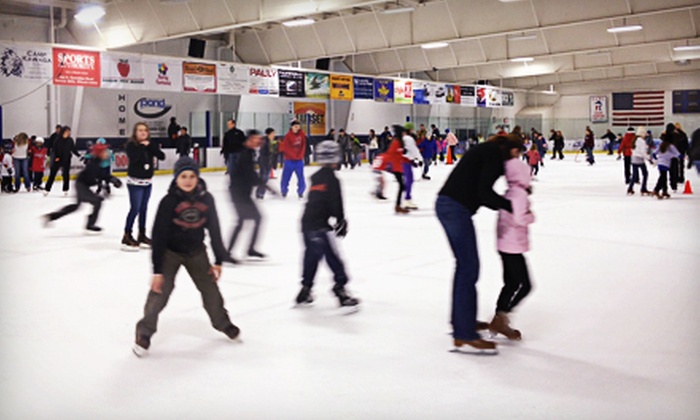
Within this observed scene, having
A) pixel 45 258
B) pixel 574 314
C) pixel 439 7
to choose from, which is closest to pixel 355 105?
pixel 439 7

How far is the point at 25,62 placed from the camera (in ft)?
67.2

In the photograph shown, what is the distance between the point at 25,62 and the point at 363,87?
50.0ft

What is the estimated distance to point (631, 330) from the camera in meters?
5.29

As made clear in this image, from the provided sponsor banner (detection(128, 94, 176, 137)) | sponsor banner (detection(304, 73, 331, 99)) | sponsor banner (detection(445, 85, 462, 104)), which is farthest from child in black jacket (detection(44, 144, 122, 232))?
sponsor banner (detection(445, 85, 462, 104))

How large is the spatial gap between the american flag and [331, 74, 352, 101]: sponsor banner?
22.1 meters

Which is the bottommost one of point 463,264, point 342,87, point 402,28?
point 463,264

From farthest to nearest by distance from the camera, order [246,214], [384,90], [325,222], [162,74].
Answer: [384,90], [162,74], [246,214], [325,222]

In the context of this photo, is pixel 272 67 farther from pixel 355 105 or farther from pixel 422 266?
pixel 422 266

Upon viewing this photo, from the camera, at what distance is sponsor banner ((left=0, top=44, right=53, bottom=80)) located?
2003 cm

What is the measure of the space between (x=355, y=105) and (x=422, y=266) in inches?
1098

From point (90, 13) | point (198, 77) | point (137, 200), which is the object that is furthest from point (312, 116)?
point (137, 200)

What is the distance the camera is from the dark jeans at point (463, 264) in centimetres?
468

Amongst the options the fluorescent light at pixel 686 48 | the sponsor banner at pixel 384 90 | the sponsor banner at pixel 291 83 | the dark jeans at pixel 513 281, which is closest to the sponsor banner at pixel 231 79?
the sponsor banner at pixel 291 83

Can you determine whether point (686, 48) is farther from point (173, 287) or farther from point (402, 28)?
point (173, 287)
